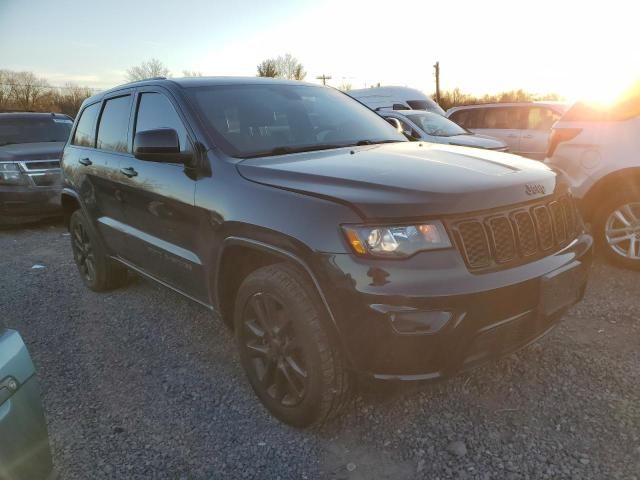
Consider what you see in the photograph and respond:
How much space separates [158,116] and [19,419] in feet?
6.99

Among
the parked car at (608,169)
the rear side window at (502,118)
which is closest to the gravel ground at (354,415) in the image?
the parked car at (608,169)

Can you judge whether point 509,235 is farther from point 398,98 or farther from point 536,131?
point 398,98

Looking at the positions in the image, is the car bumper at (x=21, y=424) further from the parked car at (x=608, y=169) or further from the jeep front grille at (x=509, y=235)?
the parked car at (x=608, y=169)

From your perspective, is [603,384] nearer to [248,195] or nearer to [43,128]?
[248,195]

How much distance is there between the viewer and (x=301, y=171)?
7.89 ft

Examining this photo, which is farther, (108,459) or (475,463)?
(108,459)

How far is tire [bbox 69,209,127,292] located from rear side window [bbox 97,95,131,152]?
30.7 inches

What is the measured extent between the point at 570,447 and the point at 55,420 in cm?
256

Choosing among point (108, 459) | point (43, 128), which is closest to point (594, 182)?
point (108, 459)

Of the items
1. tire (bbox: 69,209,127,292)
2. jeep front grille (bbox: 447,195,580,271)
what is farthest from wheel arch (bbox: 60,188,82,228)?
jeep front grille (bbox: 447,195,580,271)

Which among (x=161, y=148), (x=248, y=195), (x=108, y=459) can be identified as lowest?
(x=108, y=459)

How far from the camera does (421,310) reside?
197cm

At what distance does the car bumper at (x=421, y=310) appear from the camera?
1971 mm

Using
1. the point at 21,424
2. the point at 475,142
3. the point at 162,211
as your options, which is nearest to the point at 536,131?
the point at 475,142
